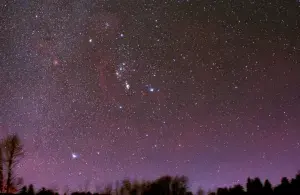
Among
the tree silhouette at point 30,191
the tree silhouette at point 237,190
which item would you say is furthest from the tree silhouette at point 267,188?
the tree silhouette at point 30,191

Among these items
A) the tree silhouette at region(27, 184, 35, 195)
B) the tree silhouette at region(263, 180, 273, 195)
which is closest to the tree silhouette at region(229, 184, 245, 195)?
the tree silhouette at region(263, 180, 273, 195)

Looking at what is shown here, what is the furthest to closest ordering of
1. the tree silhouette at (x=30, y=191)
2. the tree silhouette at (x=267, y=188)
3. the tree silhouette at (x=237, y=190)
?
the tree silhouette at (x=30, y=191), the tree silhouette at (x=237, y=190), the tree silhouette at (x=267, y=188)

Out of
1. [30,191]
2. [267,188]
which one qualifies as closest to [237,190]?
[267,188]

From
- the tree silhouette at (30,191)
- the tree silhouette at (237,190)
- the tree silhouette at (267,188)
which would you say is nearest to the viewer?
the tree silhouette at (267,188)

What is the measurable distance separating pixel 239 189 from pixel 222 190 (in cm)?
78

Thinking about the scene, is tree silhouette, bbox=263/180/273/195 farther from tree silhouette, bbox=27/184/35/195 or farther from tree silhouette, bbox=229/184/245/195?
tree silhouette, bbox=27/184/35/195

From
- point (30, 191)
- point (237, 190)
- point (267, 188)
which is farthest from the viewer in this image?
point (30, 191)

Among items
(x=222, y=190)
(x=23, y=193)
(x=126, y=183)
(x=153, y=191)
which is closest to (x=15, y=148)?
(x=23, y=193)

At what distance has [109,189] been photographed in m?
83.4

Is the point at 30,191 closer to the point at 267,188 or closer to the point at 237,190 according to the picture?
the point at 237,190

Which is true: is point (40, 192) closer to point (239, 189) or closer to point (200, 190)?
point (239, 189)

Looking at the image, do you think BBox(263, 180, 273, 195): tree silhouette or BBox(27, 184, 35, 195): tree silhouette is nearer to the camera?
BBox(263, 180, 273, 195): tree silhouette

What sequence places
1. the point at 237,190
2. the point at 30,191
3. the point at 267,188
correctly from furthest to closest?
the point at 30,191, the point at 237,190, the point at 267,188

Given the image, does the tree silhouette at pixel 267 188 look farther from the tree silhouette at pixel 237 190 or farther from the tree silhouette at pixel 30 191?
the tree silhouette at pixel 30 191
